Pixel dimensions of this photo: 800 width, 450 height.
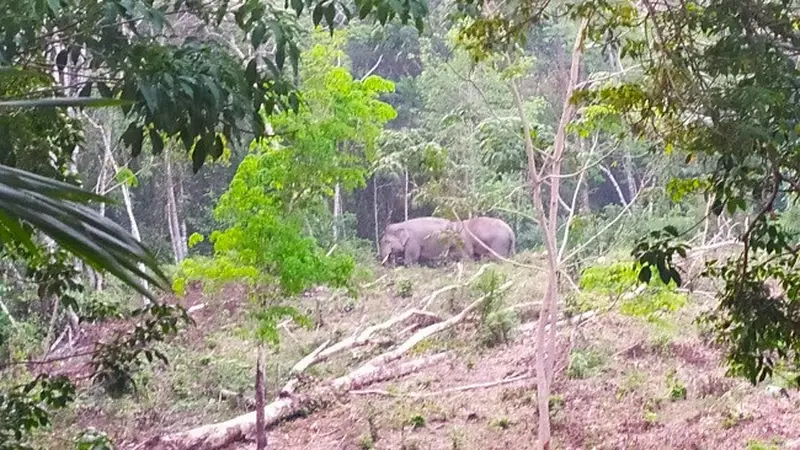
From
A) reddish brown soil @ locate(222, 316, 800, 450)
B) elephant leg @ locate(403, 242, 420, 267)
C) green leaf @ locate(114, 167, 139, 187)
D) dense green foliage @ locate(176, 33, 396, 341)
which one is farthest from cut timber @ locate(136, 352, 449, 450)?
elephant leg @ locate(403, 242, 420, 267)

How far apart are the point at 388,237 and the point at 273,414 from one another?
6.66 meters

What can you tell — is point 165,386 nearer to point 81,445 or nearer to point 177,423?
point 177,423

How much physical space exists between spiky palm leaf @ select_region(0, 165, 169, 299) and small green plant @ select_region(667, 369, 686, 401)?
6.47 m

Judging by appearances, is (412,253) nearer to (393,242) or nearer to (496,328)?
(393,242)

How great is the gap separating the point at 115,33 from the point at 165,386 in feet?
18.5

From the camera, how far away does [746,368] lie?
2.61m

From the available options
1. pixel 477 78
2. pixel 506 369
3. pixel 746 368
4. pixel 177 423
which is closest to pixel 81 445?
pixel 746 368

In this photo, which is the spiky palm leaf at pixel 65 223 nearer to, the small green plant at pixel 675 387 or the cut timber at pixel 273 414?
the cut timber at pixel 273 414

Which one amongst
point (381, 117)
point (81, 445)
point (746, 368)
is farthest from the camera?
point (381, 117)

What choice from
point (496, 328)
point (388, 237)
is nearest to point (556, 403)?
point (496, 328)

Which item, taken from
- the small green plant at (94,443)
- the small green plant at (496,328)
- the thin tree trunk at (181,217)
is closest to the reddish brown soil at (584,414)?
the small green plant at (496,328)

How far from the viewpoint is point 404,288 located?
10.9 m

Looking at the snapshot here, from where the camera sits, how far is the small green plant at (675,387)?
6402 mm

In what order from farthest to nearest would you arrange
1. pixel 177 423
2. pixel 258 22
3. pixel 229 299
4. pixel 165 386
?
pixel 229 299 → pixel 165 386 → pixel 177 423 → pixel 258 22
